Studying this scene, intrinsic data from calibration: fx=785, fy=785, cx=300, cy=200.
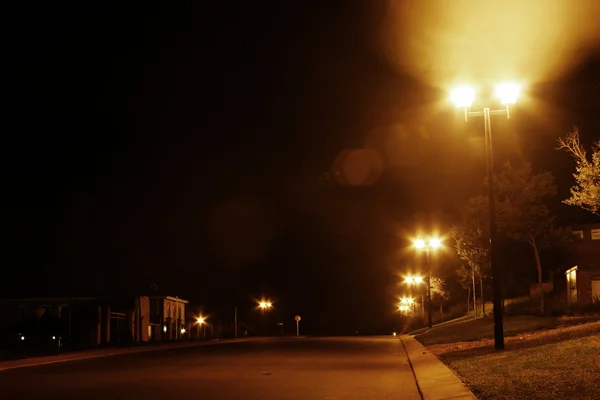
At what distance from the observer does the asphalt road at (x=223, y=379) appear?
1498 cm

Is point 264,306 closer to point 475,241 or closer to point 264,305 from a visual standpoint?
point 264,305

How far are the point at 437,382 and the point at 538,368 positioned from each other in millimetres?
2177

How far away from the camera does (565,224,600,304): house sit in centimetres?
4275

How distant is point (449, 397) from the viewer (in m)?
13.5

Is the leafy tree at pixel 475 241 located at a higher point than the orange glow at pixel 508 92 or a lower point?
lower

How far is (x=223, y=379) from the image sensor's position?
18109mm

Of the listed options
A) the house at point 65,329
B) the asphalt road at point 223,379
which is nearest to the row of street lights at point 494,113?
the asphalt road at point 223,379

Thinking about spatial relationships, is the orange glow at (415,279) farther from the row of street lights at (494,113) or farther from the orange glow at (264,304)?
the row of street lights at (494,113)

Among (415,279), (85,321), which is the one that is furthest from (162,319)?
(85,321)

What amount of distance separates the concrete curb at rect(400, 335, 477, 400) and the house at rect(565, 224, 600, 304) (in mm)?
21989

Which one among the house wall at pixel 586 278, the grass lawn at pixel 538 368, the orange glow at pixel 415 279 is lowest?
the grass lawn at pixel 538 368

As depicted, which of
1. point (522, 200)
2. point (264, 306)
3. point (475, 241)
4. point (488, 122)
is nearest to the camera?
point (488, 122)

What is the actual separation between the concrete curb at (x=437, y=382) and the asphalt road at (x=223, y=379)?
25 centimetres

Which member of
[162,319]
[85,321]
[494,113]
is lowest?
[162,319]
